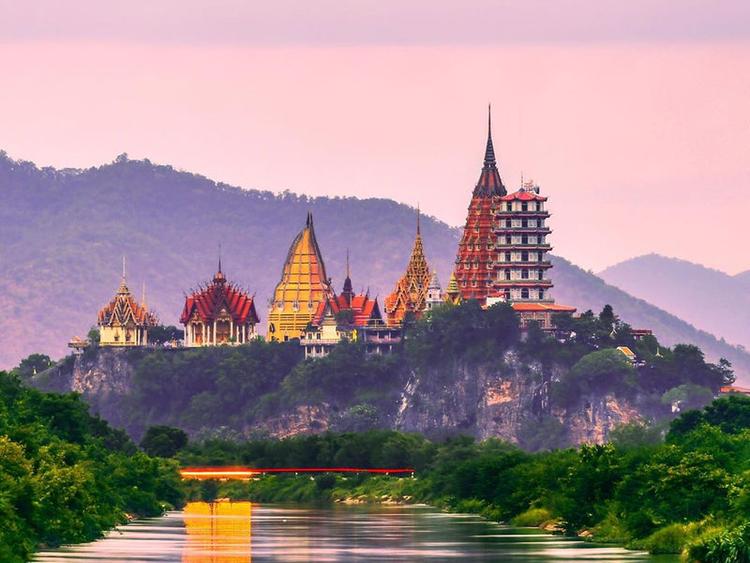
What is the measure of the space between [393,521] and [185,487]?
185 ft

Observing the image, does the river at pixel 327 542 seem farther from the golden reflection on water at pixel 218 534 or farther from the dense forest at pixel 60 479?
the dense forest at pixel 60 479

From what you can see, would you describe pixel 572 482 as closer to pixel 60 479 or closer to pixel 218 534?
pixel 218 534

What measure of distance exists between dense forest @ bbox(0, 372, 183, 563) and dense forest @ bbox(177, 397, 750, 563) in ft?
59.2

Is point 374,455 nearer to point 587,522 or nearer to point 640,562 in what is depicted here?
point 587,522

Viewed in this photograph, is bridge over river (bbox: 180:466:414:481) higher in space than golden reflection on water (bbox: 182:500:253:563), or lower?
higher

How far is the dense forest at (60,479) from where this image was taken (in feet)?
256

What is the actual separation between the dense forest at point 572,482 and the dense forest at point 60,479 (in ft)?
59.2

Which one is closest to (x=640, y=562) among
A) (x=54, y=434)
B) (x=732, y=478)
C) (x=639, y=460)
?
(x=732, y=478)

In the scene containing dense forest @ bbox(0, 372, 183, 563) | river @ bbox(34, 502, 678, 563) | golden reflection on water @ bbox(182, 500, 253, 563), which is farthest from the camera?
golden reflection on water @ bbox(182, 500, 253, 563)

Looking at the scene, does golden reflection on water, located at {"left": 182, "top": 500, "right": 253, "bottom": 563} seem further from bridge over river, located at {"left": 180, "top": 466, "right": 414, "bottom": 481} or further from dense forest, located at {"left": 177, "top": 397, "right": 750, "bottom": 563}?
bridge over river, located at {"left": 180, "top": 466, "right": 414, "bottom": 481}

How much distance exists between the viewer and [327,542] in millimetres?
97375

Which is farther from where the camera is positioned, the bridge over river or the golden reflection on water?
the bridge over river

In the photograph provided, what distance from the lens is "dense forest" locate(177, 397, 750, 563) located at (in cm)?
8400

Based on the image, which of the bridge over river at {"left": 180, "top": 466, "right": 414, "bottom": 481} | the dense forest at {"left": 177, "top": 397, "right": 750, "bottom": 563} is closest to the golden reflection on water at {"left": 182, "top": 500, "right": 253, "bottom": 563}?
the dense forest at {"left": 177, "top": 397, "right": 750, "bottom": 563}
